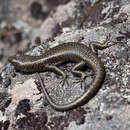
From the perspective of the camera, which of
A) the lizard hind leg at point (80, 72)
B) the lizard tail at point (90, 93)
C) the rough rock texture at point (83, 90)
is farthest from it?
the lizard hind leg at point (80, 72)

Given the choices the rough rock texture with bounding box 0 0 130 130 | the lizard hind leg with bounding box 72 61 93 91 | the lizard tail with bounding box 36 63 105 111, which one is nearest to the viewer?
the rough rock texture with bounding box 0 0 130 130

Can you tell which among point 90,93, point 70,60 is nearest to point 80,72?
point 70,60

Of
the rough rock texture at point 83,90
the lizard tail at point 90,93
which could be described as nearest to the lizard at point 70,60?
the lizard tail at point 90,93

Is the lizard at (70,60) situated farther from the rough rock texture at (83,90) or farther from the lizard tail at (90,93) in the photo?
the rough rock texture at (83,90)

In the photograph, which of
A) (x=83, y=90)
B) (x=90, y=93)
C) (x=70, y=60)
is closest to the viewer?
(x=90, y=93)

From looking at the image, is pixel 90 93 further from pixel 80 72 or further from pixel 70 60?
pixel 70 60

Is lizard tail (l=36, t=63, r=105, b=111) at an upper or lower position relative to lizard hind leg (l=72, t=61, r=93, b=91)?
lower

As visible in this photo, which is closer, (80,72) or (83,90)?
(83,90)

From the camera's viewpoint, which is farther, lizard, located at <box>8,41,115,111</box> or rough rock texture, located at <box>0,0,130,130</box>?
lizard, located at <box>8,41,115,111</box>

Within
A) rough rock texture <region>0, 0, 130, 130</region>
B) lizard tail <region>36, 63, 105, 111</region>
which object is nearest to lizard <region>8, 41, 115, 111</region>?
lizard tail <region>36, 63, 105, 111</region>

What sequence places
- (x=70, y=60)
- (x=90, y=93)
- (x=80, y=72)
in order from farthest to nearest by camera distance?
1. (x=70, y=60)
2. (x=80, y=72)
3. (x=90, y=93)

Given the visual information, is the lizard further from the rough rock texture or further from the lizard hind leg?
the rough rock texture
